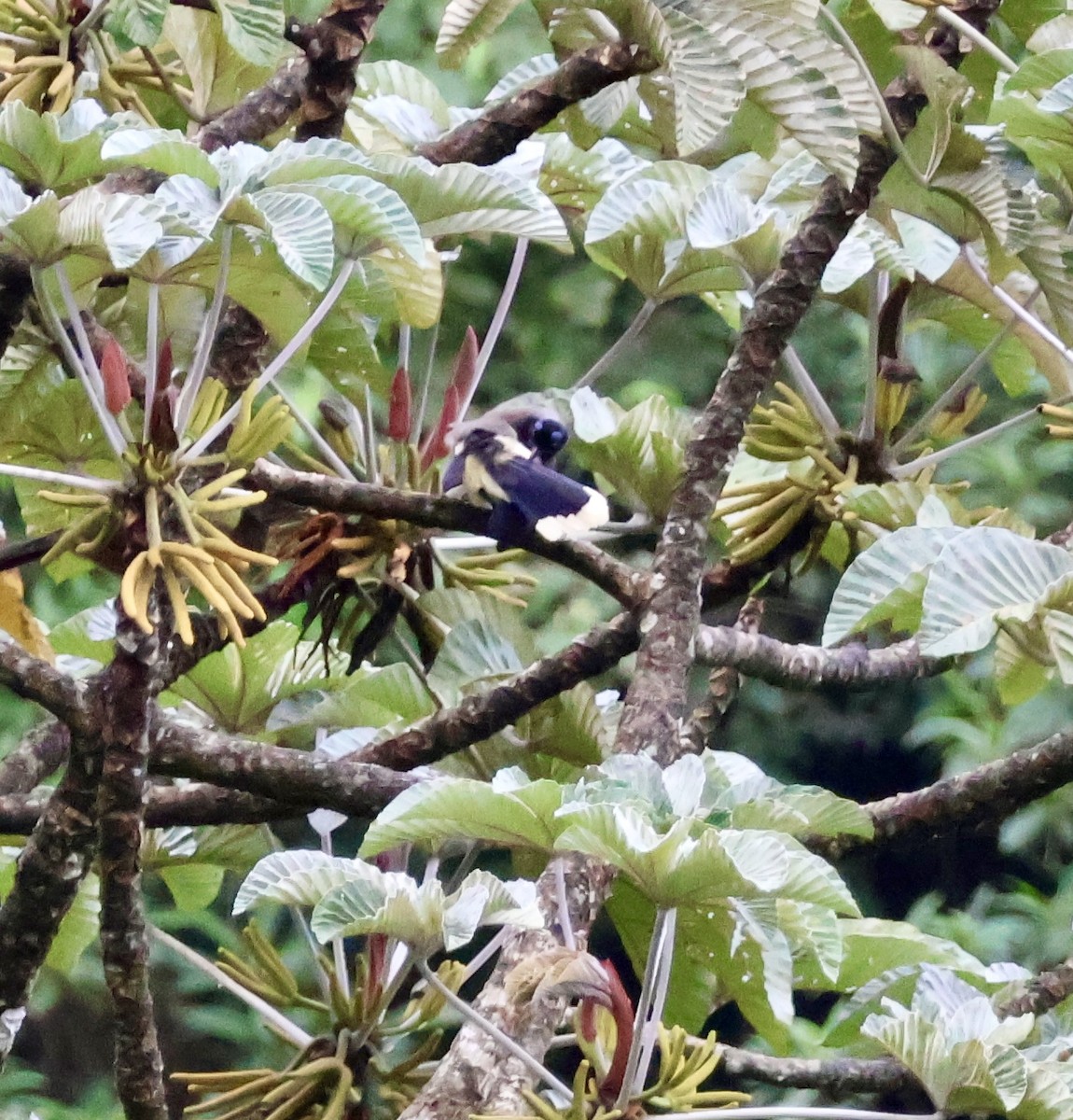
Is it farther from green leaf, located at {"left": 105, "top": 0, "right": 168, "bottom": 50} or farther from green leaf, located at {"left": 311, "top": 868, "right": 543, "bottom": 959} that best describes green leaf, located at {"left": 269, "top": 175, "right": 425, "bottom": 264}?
green leaf, located at {"left": 311, "top": 868, "right": 543, "bottom": 959}

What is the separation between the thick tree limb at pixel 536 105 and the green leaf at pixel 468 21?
0.04m

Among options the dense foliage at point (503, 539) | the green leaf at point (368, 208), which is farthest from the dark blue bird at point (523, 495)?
the green leaf at point (368, 208)

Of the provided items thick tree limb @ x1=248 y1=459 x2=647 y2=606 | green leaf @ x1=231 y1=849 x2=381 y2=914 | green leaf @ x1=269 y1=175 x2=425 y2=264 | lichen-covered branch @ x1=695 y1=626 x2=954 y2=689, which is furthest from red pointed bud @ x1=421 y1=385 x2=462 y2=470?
green leaf @ x1=231 y1=849 x2=381 y2=914

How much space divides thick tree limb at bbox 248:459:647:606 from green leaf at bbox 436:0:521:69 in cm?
25

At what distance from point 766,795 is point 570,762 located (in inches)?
14.3

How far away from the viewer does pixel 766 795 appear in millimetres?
658

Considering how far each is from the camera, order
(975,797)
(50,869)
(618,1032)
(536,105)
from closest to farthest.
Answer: (618,1032) → (50,869) → (536,105) → (975,797)

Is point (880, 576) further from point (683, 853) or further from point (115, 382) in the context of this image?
point (115, 382)

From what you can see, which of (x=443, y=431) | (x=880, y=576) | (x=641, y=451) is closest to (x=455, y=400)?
(x=443, y=431)

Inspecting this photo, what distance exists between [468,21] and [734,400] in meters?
0.27

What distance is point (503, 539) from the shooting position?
904 millimetres

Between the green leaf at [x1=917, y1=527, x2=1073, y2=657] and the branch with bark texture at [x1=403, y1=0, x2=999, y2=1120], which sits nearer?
the green leaf at [x1=917, y1=527, x2=1073, y2=657]

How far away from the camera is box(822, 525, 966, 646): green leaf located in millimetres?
757

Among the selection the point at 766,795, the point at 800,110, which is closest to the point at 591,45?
the point at 800,110
